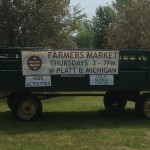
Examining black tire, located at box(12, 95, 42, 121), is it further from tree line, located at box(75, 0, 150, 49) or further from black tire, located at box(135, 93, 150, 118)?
tree line, located at box(75, 0, 150, 49)

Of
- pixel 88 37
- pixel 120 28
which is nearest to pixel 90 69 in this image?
pixel 120 28

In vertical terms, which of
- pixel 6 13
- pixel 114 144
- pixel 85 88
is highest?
pixel 6 13

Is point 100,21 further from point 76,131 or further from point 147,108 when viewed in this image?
point 76,131

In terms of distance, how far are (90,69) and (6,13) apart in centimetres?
903

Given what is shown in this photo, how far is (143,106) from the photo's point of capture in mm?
12227

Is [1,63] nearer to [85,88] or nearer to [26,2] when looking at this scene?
[85,88]

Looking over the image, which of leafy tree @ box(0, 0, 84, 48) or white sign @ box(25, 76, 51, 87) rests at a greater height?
leafy tree @ box(0, 0, 84, 48)

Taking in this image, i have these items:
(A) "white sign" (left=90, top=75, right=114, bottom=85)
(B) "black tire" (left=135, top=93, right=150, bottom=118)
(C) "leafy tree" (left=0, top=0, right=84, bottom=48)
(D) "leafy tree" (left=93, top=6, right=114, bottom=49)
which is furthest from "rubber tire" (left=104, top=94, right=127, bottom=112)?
(D) "leafy tree" (left=93, top=6, right=114, bottom=49)

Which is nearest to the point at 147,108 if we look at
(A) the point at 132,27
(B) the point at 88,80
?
(B) the point at 88,80

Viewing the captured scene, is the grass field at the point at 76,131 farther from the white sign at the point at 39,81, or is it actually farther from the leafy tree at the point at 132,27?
the leafy tree at the point at 132,27

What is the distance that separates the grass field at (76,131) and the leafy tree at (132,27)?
49.9 feet

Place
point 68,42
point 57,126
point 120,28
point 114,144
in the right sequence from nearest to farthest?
point 114,144
point 57,126
point 68,42
point 120,28

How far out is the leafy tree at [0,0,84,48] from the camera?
19703 mm

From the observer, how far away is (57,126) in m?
10.9
